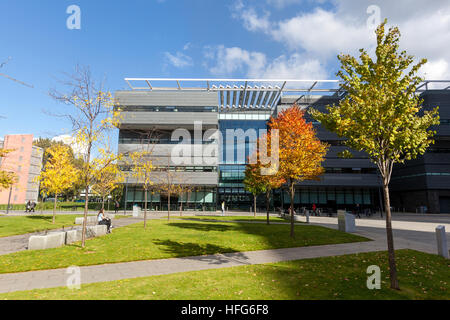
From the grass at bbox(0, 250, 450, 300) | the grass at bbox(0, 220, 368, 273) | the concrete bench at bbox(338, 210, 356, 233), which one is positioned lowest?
the grass at bbox(0, 220, 368, 273)

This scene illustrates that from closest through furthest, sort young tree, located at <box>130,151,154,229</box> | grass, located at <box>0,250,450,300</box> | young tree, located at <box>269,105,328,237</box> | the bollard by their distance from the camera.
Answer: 1. grass, located at <box>0,250,450,300</box>
2. the bollard
3. young tree, located at <box>130,151,154,229</box>
4. young tree, located at <box>269,105,328,237</box>

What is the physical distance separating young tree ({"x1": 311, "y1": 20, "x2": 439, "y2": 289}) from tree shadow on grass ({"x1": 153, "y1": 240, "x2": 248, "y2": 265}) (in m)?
5.47

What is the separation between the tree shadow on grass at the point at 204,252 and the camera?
9305 millimetres

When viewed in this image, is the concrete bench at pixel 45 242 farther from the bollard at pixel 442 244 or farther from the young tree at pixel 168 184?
the bollard at pixel 442 244

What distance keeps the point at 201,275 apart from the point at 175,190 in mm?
25760

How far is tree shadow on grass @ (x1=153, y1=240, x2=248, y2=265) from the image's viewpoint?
9.30 meters

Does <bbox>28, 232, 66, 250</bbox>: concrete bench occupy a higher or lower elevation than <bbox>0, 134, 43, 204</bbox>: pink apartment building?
lower

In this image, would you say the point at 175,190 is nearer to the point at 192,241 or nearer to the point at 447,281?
the point at 192,241

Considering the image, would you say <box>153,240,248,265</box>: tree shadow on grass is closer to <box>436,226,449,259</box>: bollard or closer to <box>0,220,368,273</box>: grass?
<box>0,220,368,273</box>: grass

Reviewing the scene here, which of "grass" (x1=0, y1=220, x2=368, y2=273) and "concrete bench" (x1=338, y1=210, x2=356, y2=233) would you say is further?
"concrete bench" (x1=338, y1=210, x2=356, y2=233)

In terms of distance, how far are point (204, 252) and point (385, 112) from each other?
27.9ft

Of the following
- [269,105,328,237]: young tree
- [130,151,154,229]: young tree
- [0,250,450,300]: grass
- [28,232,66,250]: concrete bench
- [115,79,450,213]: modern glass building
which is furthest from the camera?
[115,79,450,213]: modern glass building

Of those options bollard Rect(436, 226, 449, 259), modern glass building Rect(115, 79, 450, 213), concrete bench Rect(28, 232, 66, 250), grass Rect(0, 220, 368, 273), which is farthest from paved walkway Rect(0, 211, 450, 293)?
modern glass building Rect(115, 79, 450, 213)

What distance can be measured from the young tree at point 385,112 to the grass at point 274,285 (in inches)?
46.6
